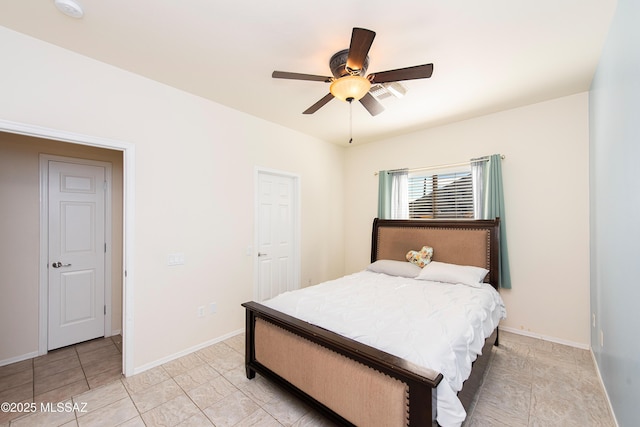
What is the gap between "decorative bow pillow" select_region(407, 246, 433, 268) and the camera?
356 cm

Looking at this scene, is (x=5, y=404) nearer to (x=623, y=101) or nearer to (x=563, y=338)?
(x=623, y=101)

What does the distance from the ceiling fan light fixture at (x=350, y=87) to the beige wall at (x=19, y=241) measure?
3168 millimetres

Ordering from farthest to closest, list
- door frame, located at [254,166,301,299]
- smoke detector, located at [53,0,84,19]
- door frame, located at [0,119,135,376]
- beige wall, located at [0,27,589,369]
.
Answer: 1. door frame, located at [254,166,301,299]
2. door frame, located at [0,119,135,376]
3. beige wall, located at [0,27,589,369]
4. smoke detector, located at [53,0,84,19]

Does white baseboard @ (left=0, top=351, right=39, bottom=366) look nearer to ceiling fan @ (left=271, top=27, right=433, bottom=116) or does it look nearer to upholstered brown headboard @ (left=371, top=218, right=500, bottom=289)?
ceiling fan @ (left=271, top=27, right=433, bottom=116)

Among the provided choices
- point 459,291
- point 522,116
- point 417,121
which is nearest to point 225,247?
point 459,291

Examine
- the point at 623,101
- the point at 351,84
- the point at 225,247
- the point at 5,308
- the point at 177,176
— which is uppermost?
the point at 351,84

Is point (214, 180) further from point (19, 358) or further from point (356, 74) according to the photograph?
point (19, 358)

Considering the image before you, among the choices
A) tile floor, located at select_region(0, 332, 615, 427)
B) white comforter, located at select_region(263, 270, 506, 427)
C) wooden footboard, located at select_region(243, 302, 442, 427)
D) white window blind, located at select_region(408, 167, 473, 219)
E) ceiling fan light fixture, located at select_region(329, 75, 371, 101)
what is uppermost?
ceiling fan light fixture, located at select_region(329, 75, 371, 101)

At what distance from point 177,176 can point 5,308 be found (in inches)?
82.1

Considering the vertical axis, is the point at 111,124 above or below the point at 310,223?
above

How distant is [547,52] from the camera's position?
2176 mm

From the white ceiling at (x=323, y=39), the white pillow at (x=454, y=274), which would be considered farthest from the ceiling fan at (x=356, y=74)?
the white pillow at (x=454, y=274)

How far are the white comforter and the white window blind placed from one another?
1.20 metres

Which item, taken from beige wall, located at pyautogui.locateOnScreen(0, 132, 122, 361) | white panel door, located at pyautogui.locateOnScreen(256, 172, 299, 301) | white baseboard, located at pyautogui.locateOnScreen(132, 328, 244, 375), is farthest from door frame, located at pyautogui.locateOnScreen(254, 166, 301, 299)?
beige wall, located at pyautogui.locateOnScreen(0, 132, 122, 361)
